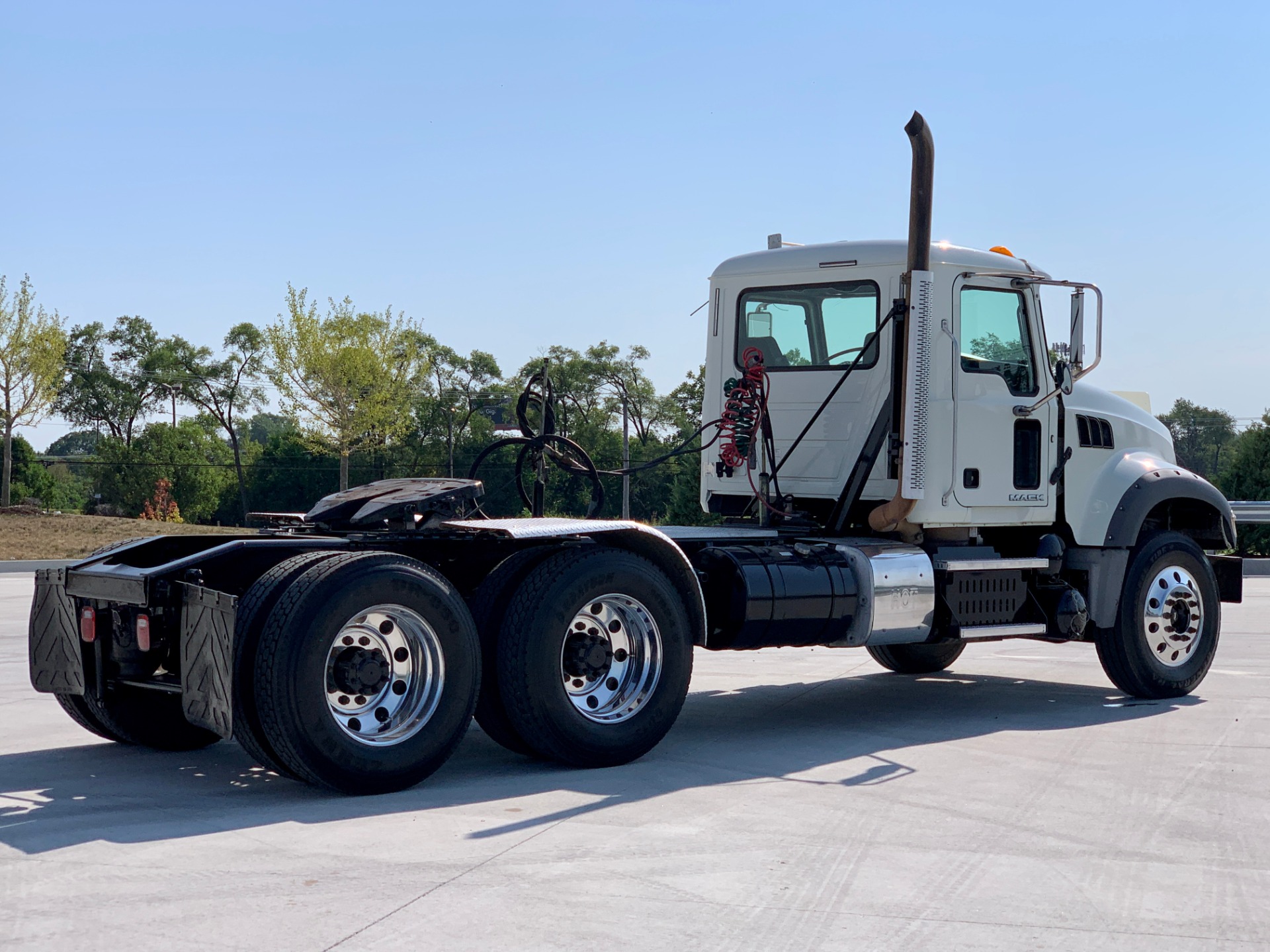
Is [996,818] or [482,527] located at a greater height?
[482,527]

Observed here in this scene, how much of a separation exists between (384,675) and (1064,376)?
17.0 feet

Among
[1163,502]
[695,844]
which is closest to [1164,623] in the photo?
[1163,502]

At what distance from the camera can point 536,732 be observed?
6.88m

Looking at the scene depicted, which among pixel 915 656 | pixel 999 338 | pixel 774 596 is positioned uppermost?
pixel 999 338

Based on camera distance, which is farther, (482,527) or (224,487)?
(224,487)

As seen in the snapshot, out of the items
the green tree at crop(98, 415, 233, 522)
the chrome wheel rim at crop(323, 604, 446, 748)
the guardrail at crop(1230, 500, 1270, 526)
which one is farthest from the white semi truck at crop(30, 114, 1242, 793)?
the green tree at crop(98, 415, 233, 522)

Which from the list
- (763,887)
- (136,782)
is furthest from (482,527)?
(763,887)

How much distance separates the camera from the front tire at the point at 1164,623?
941cm

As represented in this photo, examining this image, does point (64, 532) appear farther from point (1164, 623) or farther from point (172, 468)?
point (172, 468)

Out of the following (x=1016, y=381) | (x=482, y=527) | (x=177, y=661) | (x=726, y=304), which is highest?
(x=726, y=304)

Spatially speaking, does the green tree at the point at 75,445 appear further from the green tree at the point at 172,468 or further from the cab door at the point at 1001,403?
the cab door at the point at 1001,403

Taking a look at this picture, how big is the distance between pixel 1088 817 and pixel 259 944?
3622 millimetres

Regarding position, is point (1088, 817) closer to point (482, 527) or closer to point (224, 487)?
point (482, 527)

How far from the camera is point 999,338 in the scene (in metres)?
9.16
